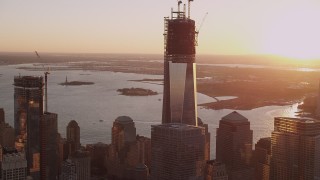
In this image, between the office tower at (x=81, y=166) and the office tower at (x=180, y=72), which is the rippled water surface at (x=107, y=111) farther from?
the office tower at (x=81, y=166)

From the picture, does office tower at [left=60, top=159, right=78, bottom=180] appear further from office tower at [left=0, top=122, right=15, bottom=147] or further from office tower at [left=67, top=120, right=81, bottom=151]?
office tower at [left=67, top=120, right=81, bottom=151]

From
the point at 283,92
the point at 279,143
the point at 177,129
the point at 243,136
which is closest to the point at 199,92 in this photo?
the point at 283,92

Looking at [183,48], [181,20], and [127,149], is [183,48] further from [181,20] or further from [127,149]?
[127,149]

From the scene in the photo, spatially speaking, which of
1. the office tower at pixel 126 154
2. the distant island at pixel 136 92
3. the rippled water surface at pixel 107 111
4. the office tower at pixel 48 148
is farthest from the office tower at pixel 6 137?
the distant island at pixel 136 92

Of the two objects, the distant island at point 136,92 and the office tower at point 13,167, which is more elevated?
the distant island at point 136,92

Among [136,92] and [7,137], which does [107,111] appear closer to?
[136,92]

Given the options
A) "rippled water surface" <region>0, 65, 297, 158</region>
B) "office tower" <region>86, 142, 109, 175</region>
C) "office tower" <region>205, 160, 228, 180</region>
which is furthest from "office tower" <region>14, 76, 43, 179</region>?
"office tower" <region>205, 160, 228, 180</region>

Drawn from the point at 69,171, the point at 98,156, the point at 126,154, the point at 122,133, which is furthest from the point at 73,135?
the point at 69,171
